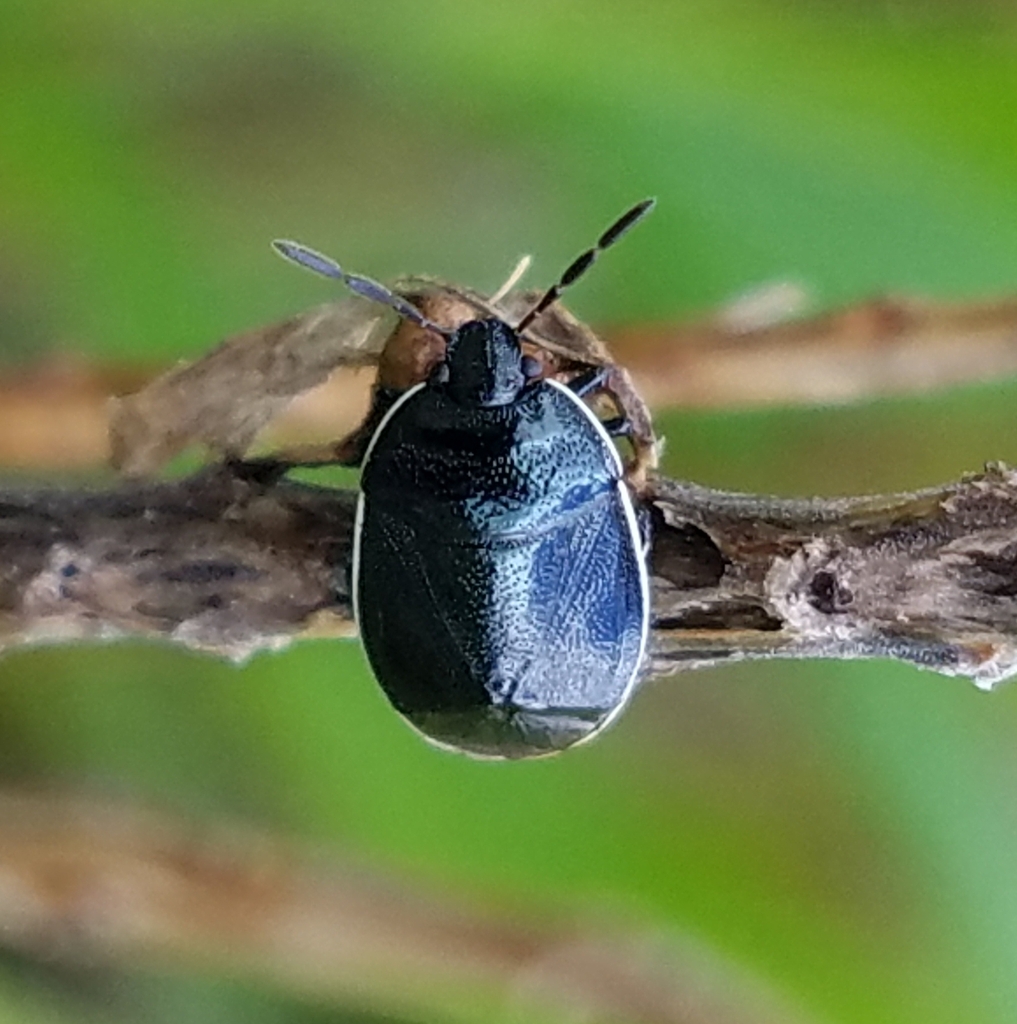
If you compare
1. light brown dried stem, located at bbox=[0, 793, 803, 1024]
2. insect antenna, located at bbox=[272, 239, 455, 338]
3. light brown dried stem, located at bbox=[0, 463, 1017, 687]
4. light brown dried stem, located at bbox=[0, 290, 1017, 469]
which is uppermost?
light brown dried stem, located at bbox=[0, 290, 1017, 469]

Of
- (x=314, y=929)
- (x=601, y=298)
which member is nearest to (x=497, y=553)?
(x=314, y=929)

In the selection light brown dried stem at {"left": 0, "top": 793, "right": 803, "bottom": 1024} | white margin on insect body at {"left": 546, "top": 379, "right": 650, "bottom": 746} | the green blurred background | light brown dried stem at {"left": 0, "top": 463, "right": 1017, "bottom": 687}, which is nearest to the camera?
light brown dried stem at {"left": 0, "top": 463, "right": 1017, "bottom": 687}

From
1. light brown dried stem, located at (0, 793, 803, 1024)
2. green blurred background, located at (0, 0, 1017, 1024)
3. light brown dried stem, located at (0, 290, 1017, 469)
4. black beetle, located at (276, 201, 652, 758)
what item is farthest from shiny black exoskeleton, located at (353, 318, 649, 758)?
green blurred background, located at (0, 0, 1017, 1024)

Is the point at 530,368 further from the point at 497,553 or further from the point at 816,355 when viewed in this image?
the point at 816,355

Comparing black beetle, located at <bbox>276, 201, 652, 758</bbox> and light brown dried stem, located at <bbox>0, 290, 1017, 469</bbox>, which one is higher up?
light brown dried stem, located at <bbox>0, 290, 1017, 469</bbox>

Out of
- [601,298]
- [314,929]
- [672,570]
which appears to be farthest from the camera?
[601,298]

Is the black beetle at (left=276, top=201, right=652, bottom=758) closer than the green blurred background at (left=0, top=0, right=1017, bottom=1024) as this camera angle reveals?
Yes

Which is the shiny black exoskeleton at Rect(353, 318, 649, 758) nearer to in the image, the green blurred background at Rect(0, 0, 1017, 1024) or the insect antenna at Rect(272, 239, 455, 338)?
the insect antenna at Rect(272, 239, 455, 338)

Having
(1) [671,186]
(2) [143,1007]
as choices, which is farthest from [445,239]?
(2) [143,1007]
